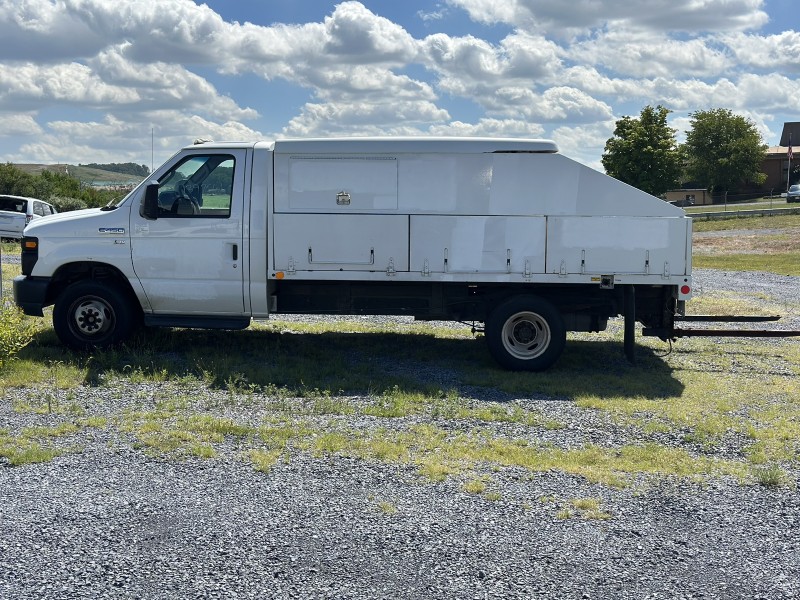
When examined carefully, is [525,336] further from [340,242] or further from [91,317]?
[91,317]

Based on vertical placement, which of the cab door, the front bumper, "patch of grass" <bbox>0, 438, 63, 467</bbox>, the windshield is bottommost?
"patch of grass" <bbox>0, 438, 63, 467</bbox>

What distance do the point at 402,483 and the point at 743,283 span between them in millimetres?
16423

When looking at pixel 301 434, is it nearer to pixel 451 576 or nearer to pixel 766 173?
pixel 451 576

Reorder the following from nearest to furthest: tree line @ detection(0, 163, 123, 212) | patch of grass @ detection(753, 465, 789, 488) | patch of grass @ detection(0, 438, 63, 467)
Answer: patch of grass @ detection(753, 465, 789, 488) < patch of grass @ detection(0, 438, 63, 467) < tree line @ detection(0, 163, 123, 212)

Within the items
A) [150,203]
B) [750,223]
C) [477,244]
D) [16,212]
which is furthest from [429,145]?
[750,223]

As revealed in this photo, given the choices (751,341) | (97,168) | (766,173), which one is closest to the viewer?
(751,341)

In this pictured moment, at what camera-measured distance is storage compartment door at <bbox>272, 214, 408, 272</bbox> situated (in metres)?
9.82

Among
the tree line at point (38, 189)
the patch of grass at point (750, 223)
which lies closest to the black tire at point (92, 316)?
the patch of grass at point (750, 223)

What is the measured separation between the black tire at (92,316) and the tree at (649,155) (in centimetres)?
5526

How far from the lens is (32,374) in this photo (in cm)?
920

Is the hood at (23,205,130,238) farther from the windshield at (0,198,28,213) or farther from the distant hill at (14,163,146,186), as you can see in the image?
the windshield at (0,198,28,213)

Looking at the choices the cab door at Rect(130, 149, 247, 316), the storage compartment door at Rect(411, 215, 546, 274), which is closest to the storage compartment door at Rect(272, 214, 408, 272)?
the storage compartment door at Rect(411, 215, 546, 274)

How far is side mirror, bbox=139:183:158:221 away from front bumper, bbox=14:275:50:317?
1442 mm

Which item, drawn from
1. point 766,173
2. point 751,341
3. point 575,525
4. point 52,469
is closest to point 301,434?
point 52,469
